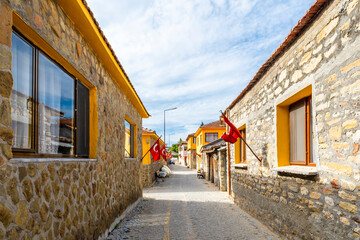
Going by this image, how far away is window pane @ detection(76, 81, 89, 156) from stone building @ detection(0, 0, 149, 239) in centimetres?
2

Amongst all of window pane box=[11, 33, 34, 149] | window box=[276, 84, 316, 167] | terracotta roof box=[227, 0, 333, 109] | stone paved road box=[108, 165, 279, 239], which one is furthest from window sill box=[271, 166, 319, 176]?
window pane box=[11, 33, 34, 149]

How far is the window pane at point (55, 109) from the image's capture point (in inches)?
135

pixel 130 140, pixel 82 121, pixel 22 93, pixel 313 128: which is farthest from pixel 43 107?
pixel 130 140

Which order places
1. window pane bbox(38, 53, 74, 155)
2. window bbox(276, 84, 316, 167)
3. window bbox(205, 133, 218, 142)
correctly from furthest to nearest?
window bbox(205, 133, 218, 142) → window bbox(276, 84, 316, 167) → window pane bbox(38, 53, 74, 155)

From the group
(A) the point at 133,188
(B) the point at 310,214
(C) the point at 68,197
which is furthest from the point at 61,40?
(A) the point at 133,188

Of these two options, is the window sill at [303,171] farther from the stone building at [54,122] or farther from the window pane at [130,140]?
the window pane at [130,140]

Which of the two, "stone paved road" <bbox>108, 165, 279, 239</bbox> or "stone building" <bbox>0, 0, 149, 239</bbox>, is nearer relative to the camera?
"stone building" <bbox>0, 0, 149, 239</bbox>

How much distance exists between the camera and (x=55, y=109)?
3.82m

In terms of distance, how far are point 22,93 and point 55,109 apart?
87cm

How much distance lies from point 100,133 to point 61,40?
7.60ft

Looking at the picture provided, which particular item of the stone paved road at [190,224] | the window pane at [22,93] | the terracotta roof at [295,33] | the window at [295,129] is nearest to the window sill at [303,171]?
the window at [295,129]

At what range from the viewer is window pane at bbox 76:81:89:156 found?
463 centimetres

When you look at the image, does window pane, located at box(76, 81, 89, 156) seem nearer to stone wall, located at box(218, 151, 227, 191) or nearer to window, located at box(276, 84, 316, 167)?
window, located at box(276, 84, 316, 167)

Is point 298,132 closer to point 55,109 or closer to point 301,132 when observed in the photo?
point 301,132
